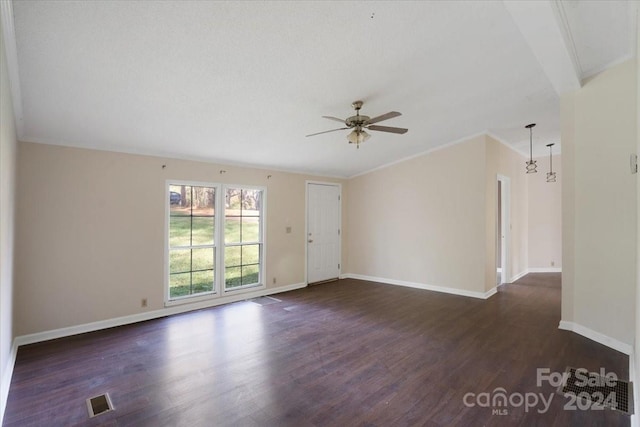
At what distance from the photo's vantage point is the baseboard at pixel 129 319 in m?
3.37

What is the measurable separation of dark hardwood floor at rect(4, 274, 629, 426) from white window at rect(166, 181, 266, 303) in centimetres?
58

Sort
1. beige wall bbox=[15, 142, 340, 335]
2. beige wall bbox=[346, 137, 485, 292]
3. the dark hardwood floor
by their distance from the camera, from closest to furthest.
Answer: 1. the dark hardwood floor
2. beige wall bbox=[15, 142, 340, 335]
3. beige wall bbox=[346, 137, 485, 292]

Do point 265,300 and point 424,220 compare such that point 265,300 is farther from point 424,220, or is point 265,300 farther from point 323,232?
point 424,220

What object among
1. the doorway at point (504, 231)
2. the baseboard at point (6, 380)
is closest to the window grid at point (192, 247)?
the baseboard at point (6, 380)

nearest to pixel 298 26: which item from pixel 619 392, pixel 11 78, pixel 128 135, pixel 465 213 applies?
pixel 11 78

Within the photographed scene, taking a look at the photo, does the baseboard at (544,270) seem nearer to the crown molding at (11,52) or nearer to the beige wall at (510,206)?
the beige wall at (510,206)

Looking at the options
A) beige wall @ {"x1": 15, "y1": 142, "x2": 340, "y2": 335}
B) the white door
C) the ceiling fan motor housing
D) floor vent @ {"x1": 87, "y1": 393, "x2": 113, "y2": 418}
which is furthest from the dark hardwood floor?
the ceiling fan motor housing

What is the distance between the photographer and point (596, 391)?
7.82 feet

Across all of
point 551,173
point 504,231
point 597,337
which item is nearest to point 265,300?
point 597,337

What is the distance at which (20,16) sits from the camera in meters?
1.81

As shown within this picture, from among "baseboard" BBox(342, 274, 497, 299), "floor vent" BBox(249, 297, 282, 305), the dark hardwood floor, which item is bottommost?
"floor vent" BBox(249, 297, 282, 305)

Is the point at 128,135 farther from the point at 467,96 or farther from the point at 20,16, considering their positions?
the point at 467,96

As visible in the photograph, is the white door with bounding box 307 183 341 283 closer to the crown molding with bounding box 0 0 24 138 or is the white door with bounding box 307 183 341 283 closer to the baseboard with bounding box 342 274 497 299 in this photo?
the baseboard with bounding box 342 274 497 299

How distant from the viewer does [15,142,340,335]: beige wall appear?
3.34 metres
